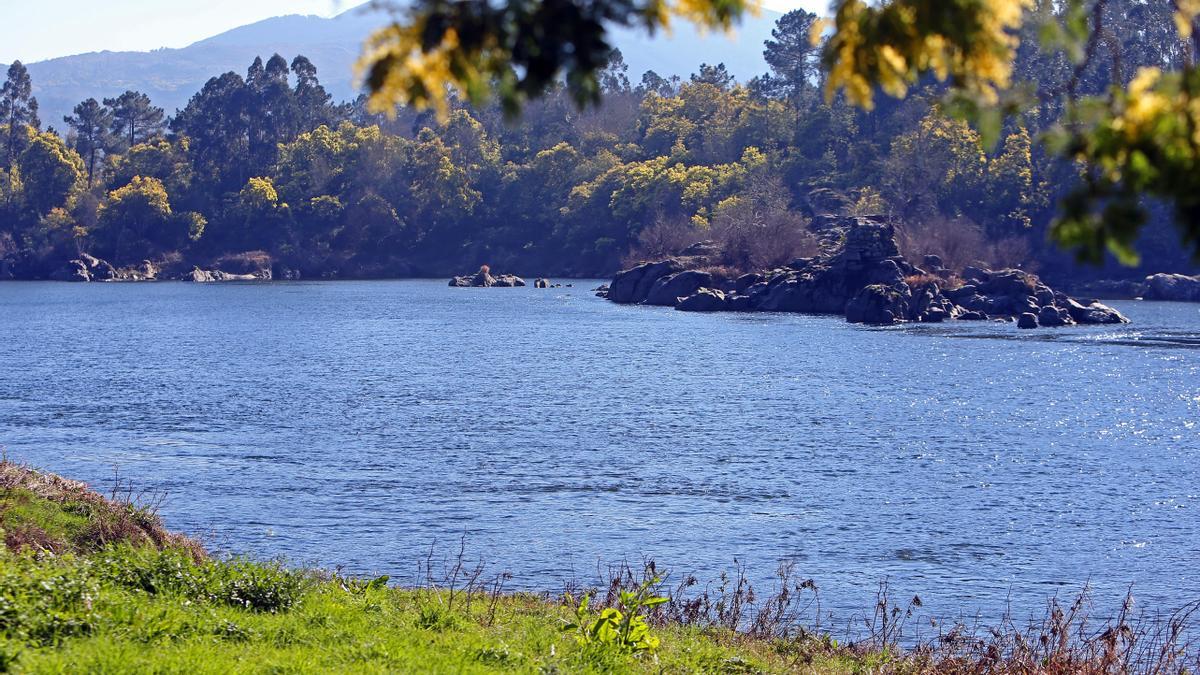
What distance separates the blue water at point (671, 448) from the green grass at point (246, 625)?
781 cm

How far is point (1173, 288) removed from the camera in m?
133

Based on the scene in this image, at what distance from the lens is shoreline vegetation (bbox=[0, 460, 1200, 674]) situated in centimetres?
1251

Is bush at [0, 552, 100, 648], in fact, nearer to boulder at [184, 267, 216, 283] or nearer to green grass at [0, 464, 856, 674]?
green grass at [0, 464, 856, 674]

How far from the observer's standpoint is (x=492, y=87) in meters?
7.89

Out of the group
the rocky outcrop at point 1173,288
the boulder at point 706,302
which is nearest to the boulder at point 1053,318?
the boulder at point 706,302

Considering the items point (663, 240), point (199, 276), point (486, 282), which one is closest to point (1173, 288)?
point (663, 240)

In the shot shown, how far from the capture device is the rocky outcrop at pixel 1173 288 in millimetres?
131250

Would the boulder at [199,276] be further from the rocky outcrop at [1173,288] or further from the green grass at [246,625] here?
the green grass at [246,625]

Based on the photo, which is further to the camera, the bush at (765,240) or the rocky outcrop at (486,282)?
the rocky outcrop at (486,282)

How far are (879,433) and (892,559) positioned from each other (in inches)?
837

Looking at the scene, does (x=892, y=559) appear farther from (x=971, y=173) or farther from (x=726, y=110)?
(x=726, y=110)

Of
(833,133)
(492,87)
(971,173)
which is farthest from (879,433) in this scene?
(833,133)

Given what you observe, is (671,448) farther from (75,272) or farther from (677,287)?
(75,272)

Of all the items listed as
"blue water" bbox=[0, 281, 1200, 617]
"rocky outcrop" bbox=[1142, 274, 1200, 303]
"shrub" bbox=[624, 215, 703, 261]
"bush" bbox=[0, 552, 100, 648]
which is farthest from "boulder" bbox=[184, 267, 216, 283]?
"bush" bbox=[0, 552, 100, 648]
